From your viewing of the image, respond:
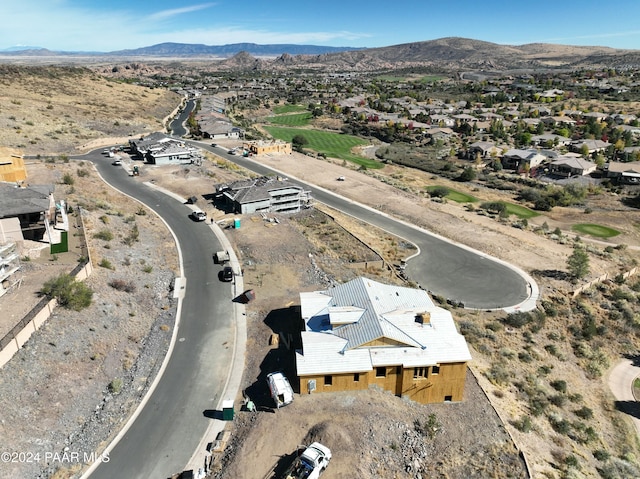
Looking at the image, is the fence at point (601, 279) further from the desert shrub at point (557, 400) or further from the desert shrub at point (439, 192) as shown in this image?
the desert shrub at point (439, 192)

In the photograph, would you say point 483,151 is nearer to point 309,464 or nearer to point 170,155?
point 170,155

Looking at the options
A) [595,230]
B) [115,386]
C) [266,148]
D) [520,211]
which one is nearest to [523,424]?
[115,386]

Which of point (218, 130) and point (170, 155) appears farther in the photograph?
point (218, 130)

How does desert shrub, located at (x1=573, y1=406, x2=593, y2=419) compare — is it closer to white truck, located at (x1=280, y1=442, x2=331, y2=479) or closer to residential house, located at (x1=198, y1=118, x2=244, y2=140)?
white truck, located at (x1=280, y1=442, x2=331, y2=479)

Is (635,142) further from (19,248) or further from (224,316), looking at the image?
A: (19,248)

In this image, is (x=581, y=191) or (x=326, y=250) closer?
(x=326, y=250)

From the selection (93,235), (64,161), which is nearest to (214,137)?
(64,161)

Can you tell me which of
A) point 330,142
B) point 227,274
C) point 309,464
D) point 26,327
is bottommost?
point 227,274

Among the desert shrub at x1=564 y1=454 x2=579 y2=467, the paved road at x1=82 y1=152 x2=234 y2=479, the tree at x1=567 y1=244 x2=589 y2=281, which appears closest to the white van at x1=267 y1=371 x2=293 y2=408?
the paved road at x1=82 y1=152 x2=234 y2=479
